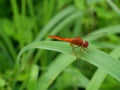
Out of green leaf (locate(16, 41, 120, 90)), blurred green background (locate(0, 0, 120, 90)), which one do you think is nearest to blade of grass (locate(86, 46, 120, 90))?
blurred green background (locate(0, 0, 120, 90))

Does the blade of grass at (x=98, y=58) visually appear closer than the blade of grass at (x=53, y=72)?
Yes

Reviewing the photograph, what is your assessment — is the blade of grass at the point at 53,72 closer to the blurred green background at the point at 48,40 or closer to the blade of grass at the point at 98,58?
the blurred green background at the point at 48,40

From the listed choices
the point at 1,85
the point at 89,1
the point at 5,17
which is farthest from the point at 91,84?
the point at 5,17

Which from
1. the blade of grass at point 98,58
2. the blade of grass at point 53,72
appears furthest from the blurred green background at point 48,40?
the blade of grass at point 98,58

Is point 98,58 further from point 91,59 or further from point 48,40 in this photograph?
point 48,40

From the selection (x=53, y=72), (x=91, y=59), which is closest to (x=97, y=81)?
(x=91, y=59)

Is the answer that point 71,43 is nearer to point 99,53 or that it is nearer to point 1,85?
point 99,53

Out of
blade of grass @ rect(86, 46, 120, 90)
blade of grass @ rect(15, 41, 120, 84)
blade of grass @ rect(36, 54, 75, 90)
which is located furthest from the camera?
blade of grass @ rect(36, 54, 75, 90)

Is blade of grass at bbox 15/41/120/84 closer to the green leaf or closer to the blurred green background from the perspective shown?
the green leaf
